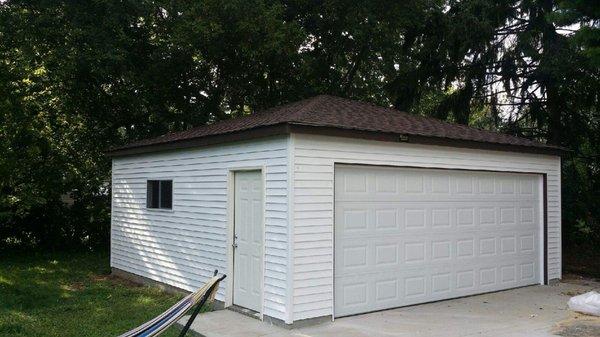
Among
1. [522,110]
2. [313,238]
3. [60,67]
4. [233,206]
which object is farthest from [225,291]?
[522,110]

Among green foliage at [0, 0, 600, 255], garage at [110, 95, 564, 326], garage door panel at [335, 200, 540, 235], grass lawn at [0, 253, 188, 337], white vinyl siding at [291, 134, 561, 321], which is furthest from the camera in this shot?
green foliage at [0, 0, 600, 255]

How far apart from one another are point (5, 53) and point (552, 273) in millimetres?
12728

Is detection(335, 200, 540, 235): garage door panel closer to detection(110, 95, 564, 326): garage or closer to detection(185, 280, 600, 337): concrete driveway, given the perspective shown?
detection(110, 95, 564, 326): garage

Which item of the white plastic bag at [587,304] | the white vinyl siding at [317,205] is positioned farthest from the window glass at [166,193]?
the white plastic bag at [587,304]

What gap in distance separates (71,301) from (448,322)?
230 inches

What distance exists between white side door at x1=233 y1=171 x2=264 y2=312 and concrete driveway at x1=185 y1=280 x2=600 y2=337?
318 millimetres

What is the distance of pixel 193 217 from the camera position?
29.1 ft

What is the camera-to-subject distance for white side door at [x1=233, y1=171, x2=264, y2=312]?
740 cm

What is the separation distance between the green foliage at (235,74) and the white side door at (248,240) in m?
6.01

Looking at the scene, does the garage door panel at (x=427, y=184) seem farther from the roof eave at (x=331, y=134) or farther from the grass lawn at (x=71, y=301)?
the grass lawn at (x=71, y=301)

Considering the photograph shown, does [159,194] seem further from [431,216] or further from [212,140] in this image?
[431,216]

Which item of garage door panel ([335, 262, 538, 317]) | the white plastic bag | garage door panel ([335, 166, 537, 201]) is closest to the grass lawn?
garage door panel ([335, 262, 538, 317])

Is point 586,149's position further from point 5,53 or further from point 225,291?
point 5,53

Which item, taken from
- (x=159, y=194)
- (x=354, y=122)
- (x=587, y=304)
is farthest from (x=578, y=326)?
(x=159, y=194)
